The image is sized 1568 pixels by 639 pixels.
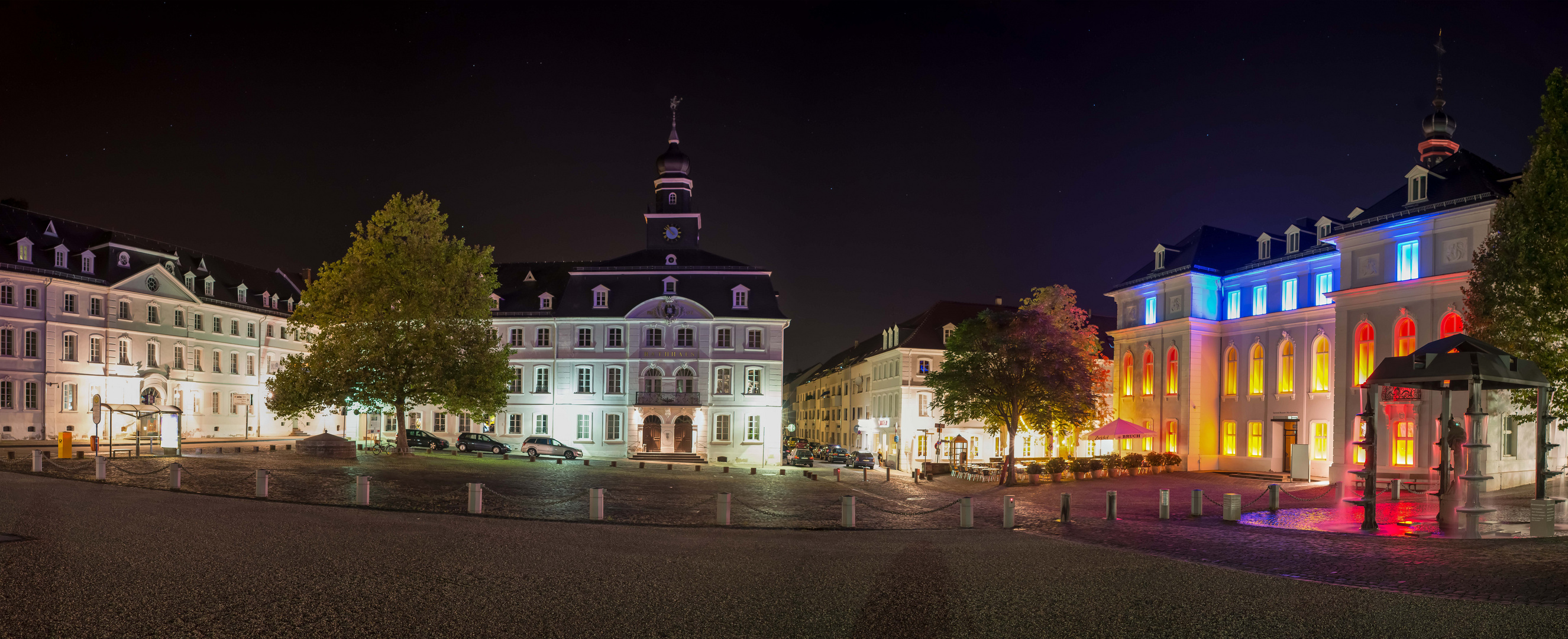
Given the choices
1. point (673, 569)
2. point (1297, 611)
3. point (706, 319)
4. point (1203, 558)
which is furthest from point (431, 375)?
point (1297, 611)

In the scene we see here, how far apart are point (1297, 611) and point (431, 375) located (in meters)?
35.1

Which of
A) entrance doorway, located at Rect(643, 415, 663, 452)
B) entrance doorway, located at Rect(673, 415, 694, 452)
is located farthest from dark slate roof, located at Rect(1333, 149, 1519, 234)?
entrance doorway, located at Rect(643, 415, 663, 452)

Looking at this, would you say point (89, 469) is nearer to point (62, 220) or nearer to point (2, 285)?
point (2, 285)

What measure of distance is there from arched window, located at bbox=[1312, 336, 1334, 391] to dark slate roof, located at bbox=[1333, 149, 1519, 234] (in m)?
7.08

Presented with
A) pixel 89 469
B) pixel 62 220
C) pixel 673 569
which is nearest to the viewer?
pixel 673 569

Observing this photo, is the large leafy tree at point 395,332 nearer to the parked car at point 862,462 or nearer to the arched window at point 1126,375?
the parked car at point 862,462

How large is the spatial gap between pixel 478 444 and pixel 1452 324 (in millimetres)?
44576

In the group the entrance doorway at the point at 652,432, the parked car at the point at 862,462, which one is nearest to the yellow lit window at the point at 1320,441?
the parked car at the point at 862,462

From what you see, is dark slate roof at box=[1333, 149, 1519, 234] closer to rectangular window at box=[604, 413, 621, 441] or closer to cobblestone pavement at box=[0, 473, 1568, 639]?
cobblestone pavement at box=[0, 473, 1568, 639]

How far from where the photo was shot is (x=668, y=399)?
61094 millimetres

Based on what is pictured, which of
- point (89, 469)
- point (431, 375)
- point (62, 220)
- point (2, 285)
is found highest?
point (62, 220)

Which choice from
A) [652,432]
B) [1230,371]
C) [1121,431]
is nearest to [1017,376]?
[1121,431]

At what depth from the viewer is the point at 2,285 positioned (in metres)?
53.6

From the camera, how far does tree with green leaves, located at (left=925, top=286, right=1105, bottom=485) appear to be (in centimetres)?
3841
